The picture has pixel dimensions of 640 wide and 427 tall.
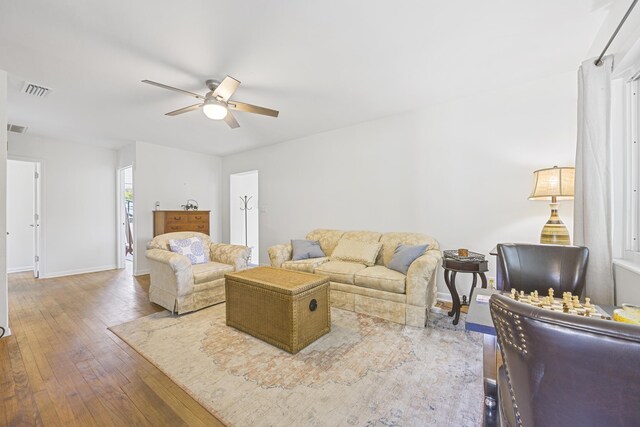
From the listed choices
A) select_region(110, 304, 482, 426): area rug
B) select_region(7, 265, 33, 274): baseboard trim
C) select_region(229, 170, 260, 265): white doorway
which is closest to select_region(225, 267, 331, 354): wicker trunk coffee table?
select_region(110, 304, 482, 426): area rug

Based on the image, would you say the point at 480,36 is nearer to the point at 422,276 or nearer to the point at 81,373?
the point at 422,276

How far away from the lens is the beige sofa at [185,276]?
9.55 ft

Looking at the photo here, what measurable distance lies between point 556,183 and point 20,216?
8306 mm

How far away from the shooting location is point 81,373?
1916mm

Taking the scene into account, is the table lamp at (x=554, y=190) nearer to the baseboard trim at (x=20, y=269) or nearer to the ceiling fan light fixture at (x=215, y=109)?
the ceiling fan light fixture at (x=215, y=109)

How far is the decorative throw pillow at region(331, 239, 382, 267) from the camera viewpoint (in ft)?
A: 11.2

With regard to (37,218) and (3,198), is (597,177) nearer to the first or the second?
(3,198)

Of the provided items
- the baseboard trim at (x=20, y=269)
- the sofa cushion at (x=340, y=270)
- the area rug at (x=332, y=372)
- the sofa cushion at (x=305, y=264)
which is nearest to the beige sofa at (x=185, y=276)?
the area rug at (x=332, y=372)

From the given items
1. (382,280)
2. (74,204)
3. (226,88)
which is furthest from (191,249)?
(74,204)

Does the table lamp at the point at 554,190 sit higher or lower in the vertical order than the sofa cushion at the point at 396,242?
higher

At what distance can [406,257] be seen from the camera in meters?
2.97

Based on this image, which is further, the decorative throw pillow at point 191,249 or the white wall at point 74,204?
the white wall at point 74,204

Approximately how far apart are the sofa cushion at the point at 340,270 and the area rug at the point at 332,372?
49 centimetres

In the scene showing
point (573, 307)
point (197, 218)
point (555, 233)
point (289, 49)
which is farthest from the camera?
point (197, 218)
